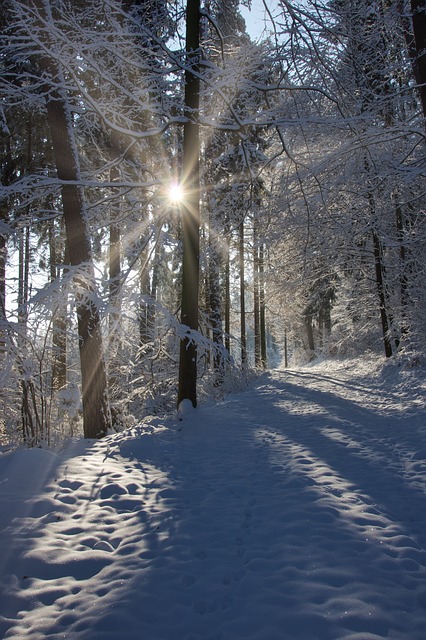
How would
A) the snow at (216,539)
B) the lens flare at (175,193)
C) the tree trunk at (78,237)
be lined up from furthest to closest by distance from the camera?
the lens flare at (175,193) → the tree trunk at (78,237) → the snow at (216,539)

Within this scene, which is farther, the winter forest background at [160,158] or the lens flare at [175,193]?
the lens flare at [175,193]

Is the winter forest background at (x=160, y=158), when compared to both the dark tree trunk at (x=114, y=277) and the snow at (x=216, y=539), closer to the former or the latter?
the dark tree trunk at (x=114, y=277)

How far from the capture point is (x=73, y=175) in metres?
6.73

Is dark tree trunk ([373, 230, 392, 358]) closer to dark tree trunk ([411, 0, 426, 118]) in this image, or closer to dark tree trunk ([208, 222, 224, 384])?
dark tree trunk ([208, 222, 224, 384])

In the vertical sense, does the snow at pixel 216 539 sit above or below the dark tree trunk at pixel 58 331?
below

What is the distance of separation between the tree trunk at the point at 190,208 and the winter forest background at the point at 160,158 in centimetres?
3

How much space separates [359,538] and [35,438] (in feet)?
16.5

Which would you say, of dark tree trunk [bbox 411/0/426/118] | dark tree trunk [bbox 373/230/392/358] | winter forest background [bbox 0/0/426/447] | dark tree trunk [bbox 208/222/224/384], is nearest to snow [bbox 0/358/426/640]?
winter forest background [bbox 0/0/426/447]

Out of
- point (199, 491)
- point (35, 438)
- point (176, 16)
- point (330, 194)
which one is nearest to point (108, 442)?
point (35, 438)

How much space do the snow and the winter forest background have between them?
67.9 inches

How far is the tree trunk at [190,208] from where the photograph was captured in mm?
7248

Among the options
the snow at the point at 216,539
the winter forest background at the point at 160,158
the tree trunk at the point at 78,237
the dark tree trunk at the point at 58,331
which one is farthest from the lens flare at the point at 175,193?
the snow at the point at 216,539

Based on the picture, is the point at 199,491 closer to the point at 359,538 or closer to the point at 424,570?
the point at 359,538

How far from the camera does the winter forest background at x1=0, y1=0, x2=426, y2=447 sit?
5.39 m
